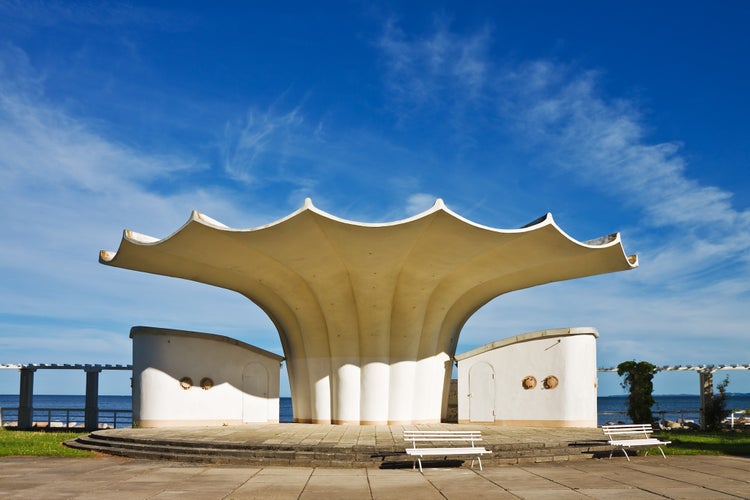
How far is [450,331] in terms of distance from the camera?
81.7 ft

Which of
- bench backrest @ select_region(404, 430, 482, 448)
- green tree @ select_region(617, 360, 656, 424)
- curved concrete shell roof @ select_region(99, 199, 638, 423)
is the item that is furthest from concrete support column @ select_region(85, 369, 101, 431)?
green tree @ select_region(617, 360, 656, 424)

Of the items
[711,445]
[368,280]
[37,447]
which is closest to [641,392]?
[711,445]

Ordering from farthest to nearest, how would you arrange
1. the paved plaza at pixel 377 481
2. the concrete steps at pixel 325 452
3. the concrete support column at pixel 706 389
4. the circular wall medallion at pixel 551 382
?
the concrete support column at pixel 706 389
the circular wall medallion at pixel 551 382
the concrete steps at pixel 325 452
the paved plaza at pixel 377 481

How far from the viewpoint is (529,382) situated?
23516 millimetres

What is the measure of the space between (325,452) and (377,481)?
2.74m

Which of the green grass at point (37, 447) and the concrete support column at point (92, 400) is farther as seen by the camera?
the concrete support column at point (92, 400)

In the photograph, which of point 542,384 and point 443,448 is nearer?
point 443,448

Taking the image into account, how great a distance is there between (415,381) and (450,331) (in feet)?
7.73

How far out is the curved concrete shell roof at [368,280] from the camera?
19281 mm

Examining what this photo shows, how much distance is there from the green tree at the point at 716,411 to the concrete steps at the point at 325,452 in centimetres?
1157

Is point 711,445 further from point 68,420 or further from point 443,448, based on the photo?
point 68,420

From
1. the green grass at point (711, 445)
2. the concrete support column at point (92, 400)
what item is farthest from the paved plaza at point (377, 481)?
the concrete support column at point (92, 400)

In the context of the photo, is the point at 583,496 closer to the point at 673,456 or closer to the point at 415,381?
the point at 673,456

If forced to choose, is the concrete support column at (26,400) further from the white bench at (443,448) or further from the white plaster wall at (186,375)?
the white bench at (443,448)
